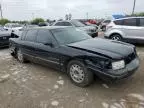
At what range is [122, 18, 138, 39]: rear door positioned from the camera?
880 cm

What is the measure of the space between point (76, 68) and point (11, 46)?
4.22 meters

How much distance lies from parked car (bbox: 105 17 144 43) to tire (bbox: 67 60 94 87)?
565 centimetres

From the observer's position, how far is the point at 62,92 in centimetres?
407

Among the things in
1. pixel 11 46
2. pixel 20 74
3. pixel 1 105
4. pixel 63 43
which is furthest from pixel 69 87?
pixel 11 46

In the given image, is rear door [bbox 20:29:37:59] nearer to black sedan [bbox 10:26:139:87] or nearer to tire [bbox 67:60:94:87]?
black sedan [bbox 10:26:139:87]

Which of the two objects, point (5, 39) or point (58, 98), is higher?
point (5, 39)

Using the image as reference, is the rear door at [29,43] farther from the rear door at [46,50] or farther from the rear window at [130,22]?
the rear window at [130,22]

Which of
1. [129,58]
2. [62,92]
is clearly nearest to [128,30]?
[129,58]

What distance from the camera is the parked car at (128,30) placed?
868 centimetres

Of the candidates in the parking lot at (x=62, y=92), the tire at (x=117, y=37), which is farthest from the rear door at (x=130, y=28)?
the parking lot at (x=62, y=92)

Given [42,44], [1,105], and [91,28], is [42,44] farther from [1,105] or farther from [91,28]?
[91,28]

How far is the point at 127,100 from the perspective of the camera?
3568 millimetres

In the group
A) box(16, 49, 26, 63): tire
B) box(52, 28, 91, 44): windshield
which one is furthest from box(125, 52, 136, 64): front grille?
box(16, 49, 26, 63): tire

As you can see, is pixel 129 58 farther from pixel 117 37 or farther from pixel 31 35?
pixel 117 37
